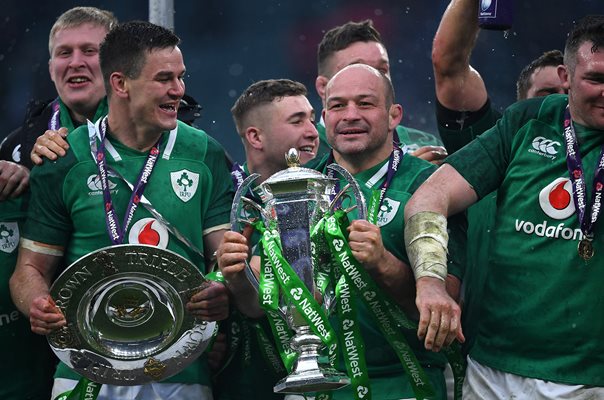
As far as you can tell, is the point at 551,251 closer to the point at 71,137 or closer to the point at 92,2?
the point at 71,137

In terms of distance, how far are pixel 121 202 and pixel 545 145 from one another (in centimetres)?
157

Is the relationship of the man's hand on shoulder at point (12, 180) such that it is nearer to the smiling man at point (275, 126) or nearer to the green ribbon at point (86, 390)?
the green ribbon at point (86, 390)

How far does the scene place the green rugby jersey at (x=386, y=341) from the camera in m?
4.64

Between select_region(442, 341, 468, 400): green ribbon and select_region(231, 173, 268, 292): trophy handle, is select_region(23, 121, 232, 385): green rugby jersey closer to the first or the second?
select_region(231, 173, 268, 292): trophy handle

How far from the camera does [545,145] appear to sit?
4.45 meters

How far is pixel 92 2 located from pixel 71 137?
4.93 metres

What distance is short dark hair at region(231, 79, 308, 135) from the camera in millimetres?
5973

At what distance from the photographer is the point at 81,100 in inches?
219

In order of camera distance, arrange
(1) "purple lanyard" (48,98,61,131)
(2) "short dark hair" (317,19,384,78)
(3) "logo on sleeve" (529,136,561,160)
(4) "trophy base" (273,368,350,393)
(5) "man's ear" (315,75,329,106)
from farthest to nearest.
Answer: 1. (2) "short dark hair" (317,19,384,78)
2. (5) "man's ear" (315,75,329,106)
3. (1) "purple lanyard" (48,98,61,131)
4. (3) "logo on sleeve" (529,136,561,160)
5. (4) "trophy base" (273,368,350,393)

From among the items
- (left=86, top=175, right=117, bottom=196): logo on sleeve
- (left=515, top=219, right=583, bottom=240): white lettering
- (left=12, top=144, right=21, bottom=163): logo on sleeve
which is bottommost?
(left=515, top=219, right=583, bottom=240): white lettering

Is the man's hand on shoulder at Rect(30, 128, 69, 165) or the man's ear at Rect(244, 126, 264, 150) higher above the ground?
the man's hand on shoulder at Rect(30, 128, 69, 165)

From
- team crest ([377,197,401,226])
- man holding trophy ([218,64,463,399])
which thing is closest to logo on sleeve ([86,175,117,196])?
man holding trophy ([218,64,463,399])

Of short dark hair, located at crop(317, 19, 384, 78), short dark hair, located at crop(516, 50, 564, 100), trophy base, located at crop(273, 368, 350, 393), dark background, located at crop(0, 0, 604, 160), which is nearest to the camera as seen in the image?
trophy base, located at crop(273, 368, 350, 393)

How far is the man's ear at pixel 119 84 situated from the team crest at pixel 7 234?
2.31 feet
